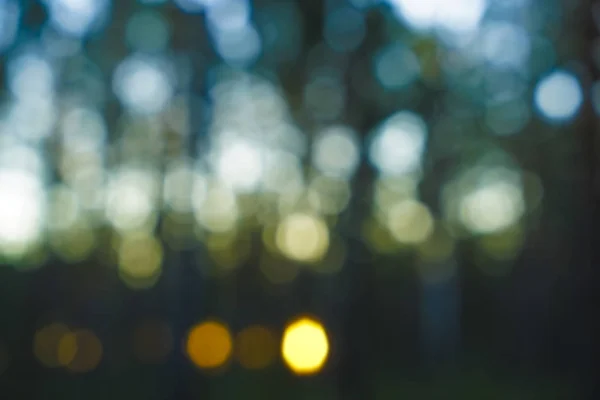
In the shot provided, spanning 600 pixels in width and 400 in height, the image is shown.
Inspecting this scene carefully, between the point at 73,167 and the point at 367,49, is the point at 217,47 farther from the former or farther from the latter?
the point at 73,167

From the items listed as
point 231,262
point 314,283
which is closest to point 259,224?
point 231,262

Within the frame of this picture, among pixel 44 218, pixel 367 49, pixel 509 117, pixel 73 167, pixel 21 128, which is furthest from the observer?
pixel 44 218

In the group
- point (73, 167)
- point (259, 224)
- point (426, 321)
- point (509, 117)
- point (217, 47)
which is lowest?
point (426, 321)

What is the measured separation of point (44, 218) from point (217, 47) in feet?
29.0

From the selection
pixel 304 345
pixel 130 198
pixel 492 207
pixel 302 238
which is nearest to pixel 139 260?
pixel 130 198

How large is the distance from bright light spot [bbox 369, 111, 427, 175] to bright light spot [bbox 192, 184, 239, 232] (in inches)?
198

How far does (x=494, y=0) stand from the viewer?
13.7m

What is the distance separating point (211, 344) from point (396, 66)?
782cm

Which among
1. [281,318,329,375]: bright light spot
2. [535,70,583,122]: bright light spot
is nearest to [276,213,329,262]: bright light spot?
[535,70,583,122]: bright light spot

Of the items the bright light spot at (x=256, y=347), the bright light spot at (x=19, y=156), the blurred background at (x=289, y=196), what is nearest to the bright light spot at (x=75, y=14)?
the blurred background at (x=289, y=196)

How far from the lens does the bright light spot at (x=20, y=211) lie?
18.3 m

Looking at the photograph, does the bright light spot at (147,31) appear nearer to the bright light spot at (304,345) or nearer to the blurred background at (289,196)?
the blurred background at (289,196)

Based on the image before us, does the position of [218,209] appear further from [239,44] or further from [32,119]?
[239,44]

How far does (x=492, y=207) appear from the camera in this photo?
21906 millimetres
